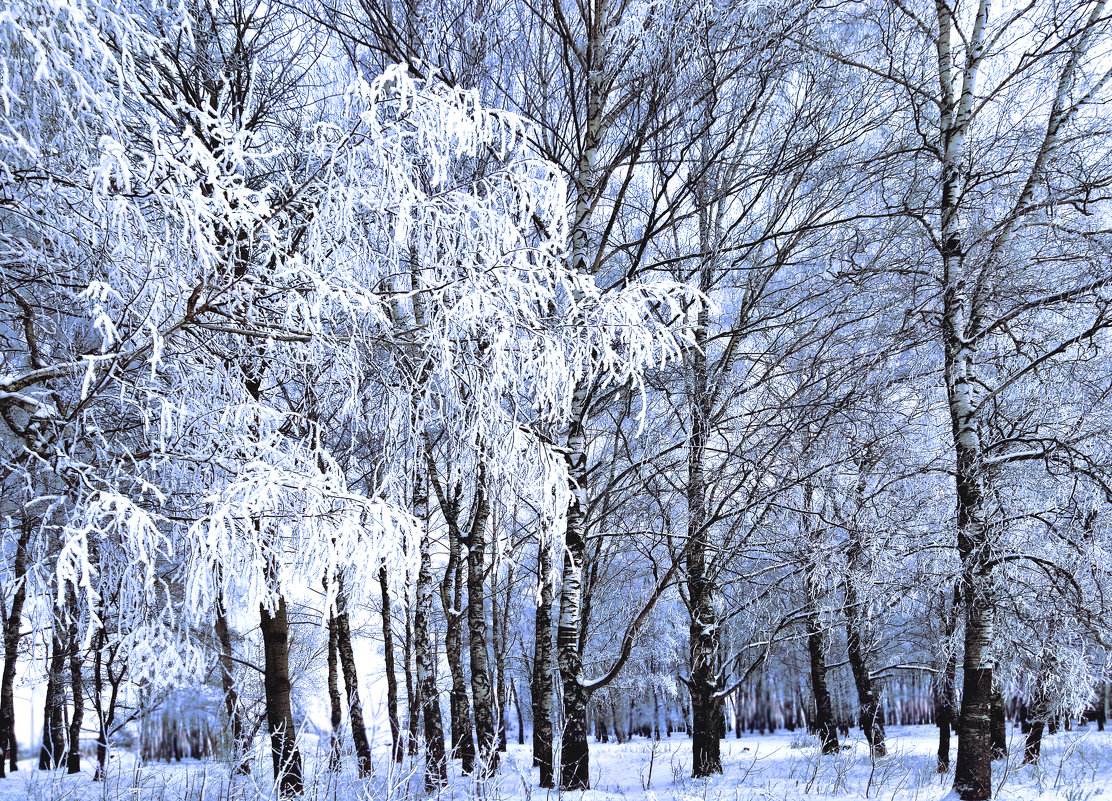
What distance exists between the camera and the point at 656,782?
8.56 meters

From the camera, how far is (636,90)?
6.07 meters

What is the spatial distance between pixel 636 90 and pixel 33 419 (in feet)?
17.4

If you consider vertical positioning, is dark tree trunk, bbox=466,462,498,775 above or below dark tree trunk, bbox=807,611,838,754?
above

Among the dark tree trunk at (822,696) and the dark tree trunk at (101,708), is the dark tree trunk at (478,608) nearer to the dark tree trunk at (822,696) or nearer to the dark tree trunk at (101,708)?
the dark tree trunk at (101,708)

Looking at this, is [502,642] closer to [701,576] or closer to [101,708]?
[101,708]

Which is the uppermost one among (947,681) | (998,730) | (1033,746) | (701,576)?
(701,576)

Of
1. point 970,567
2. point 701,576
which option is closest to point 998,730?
point 701,576

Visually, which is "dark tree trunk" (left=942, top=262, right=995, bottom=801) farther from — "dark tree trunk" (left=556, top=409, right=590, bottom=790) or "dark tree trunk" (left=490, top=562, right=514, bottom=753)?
"dark tree trunk" (left=490, top=562, right=514, bottom=753)

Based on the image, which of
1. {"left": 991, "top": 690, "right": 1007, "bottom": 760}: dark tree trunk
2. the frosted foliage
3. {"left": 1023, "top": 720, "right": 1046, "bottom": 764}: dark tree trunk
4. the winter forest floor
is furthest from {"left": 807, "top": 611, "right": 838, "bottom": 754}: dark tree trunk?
the frosted foliage

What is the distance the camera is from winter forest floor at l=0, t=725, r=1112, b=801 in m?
4.06

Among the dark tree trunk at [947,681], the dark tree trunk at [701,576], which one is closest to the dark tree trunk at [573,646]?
the dark tree trunk at [701,576]

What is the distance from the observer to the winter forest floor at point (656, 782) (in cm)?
406

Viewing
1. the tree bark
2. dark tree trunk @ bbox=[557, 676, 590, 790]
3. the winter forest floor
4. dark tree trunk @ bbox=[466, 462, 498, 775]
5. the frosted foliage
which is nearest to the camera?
the frosted foliage

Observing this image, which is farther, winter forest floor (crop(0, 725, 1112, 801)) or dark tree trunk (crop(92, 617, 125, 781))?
dark tree trunk (crop(92, 617, 125, 781))
